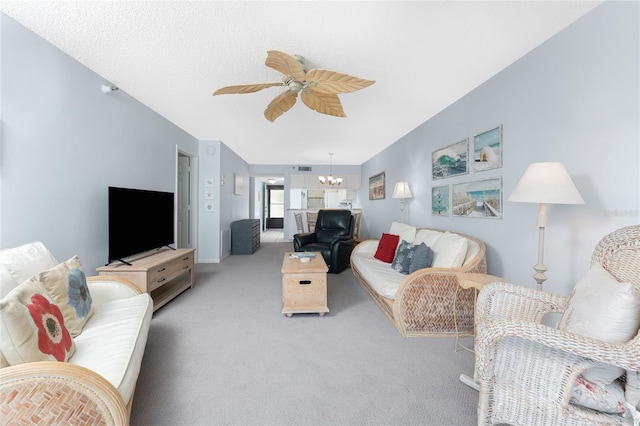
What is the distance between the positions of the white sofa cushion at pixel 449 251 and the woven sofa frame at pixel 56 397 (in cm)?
241

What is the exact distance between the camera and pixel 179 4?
1.58 meters

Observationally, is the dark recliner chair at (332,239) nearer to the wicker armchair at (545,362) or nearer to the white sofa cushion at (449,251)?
the white sofa cushion at (449,251)

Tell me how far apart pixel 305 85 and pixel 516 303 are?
80.7 inches

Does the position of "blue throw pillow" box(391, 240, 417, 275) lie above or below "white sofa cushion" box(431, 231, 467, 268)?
below

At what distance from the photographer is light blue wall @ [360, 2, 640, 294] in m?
1.49

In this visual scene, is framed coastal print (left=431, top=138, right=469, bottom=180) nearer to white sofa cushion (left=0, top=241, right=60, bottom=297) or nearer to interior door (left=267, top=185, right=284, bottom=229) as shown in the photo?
white sofa cushion (left=0, top=241, right=60, bottom=297)

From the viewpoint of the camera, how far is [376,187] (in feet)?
20.2

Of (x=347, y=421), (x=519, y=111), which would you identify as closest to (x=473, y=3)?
(x=519, y=111)

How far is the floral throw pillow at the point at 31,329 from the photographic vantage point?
3.17 ft

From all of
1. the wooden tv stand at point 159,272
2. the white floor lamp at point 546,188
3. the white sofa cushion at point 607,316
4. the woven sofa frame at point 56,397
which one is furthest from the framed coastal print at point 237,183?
the white sofa cushion at point 607,316

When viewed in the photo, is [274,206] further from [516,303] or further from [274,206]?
[516,303]

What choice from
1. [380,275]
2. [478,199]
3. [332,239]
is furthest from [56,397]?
[332,239]

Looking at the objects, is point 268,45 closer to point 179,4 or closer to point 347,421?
point 179,4

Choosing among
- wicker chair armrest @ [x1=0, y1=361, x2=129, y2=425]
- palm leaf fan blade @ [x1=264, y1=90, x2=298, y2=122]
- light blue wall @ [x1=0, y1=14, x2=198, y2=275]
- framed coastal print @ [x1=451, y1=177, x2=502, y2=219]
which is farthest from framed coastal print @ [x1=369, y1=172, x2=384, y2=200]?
wicker chair armrest @ [x1=0, y1=361, x2=129, y2=425]
